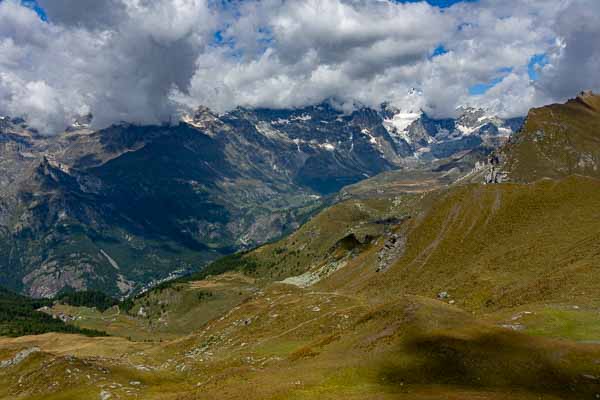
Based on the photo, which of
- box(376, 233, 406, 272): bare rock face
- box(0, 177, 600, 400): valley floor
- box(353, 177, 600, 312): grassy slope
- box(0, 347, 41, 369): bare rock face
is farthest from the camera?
box(376, 233, 406, 272): bare rock face

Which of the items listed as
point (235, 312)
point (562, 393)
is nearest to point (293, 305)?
point (235, 312)

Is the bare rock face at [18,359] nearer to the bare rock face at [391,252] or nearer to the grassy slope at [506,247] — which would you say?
the grassy slope at [506,247]

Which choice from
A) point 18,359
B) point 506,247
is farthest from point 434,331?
point 18,359

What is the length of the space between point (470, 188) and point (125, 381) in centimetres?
13620

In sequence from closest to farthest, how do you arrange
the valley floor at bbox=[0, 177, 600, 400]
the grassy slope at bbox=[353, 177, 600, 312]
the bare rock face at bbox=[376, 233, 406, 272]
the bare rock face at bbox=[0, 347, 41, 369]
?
the valley floor at bbox=[0, 177, 600, 400]
the grassy slope at bbox=[353, 177, 600, 312]
the bare rock face at bbox=[0, 347, 41, 369]
the bare rock face at bbox=[376, 233, 406, 272]

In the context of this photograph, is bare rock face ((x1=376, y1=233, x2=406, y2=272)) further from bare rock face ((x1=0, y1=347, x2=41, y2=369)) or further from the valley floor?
bare rock face ((x1=0, y1=347, x2=41, y2=369))

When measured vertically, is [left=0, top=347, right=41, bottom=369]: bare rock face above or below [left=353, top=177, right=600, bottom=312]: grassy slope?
below

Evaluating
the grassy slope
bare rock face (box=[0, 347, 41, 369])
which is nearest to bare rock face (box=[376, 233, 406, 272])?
the grassy slope

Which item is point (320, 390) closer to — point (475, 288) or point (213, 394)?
point (213, 394)

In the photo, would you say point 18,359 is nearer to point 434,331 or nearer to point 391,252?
point 391,252

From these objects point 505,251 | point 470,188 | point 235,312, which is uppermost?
point 470,188

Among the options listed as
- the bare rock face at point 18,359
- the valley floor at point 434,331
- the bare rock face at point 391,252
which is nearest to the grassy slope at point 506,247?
the valley floor at point 434,331

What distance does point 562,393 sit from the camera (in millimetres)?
50406

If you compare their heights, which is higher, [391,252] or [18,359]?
[391,252]
